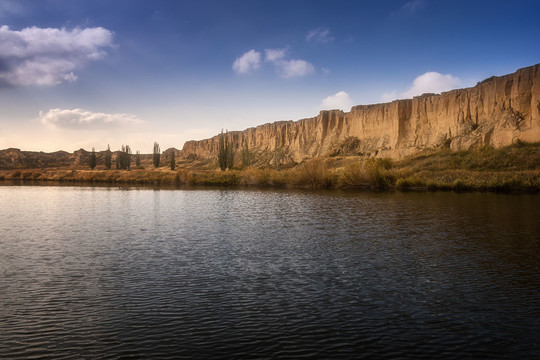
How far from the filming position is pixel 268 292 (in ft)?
20.1

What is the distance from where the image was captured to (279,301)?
574cm

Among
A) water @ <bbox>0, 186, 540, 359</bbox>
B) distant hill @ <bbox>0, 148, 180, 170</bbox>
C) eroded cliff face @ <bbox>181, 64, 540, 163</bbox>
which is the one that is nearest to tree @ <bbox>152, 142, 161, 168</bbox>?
distant hill @ <bbox>0, 148, 180, 170</bbox>

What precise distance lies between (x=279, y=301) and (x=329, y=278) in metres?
1.49

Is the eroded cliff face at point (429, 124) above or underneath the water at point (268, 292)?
above

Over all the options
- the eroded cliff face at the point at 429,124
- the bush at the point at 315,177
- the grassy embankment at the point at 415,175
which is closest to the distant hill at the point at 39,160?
the eroded cliff face at the point at 429,124

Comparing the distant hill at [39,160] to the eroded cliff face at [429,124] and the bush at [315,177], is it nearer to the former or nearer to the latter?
the eroded cliff face at [429,124]

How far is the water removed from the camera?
4.43 meters

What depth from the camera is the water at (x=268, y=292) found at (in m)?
4.43

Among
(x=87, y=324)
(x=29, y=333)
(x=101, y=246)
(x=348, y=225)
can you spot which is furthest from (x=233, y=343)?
(x=348, y=225)

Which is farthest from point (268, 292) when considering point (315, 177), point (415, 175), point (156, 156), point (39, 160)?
point (39, 160)

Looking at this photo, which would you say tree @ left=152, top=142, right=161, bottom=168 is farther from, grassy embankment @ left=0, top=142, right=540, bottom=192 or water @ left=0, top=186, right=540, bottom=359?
water @ left=0, top=186, right=540, bottom=359

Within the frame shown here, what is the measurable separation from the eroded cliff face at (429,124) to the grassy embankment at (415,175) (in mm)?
5021

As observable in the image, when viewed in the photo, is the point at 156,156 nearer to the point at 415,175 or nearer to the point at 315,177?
the point at 315,177

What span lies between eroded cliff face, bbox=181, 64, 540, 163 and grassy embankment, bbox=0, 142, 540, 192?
502 cm
